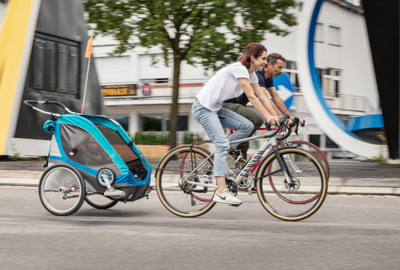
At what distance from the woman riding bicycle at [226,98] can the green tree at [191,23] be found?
1123cm

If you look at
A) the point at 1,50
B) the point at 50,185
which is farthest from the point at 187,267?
the point at 1,50

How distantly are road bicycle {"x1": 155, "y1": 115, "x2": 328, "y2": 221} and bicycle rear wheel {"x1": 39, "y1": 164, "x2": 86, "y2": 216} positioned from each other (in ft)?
2.88

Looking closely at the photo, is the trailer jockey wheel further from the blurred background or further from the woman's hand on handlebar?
the woman's hand on handlebar

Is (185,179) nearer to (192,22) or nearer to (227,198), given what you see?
(227,198)

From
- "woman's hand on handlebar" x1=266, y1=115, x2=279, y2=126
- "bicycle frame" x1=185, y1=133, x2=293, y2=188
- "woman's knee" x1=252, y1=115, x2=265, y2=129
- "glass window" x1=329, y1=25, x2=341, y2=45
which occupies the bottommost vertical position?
"bicycle frame" x1=185, y1=133, x2=293, y2=188

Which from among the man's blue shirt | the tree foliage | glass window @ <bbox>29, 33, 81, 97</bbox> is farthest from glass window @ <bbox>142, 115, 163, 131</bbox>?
the man's blue shirt

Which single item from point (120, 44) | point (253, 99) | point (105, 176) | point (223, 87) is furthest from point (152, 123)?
point (253, 99)

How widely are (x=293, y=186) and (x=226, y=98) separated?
1114 millimetres

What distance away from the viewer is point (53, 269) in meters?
4.14

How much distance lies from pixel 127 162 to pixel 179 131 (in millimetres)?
31328

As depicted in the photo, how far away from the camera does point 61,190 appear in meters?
6.50

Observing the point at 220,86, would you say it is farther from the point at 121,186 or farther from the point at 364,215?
the point at 364,215

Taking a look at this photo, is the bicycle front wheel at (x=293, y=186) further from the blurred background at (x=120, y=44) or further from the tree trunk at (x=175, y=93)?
the tree trunk at (x=175, y=93)

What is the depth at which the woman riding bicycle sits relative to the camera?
615 centimetres
